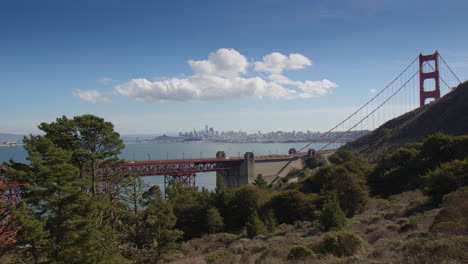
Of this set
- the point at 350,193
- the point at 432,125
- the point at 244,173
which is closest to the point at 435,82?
the point at 432,125

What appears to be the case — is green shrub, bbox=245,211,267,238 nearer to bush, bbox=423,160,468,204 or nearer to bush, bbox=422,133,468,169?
bush, bbox=423,160,468,204

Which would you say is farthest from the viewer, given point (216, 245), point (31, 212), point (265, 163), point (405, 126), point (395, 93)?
point (395, 93)

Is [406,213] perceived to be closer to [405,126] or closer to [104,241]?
[104,241]

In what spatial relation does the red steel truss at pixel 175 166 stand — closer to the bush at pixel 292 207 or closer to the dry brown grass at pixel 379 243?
the bush at pixel 292 207

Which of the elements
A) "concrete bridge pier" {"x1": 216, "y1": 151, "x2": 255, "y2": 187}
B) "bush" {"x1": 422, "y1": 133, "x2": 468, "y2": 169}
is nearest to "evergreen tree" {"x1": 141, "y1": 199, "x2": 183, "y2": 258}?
"bush" {"x1": 422, "y1": 133, "x2": 468, "y2": 169}

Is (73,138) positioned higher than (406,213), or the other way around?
(73,138)

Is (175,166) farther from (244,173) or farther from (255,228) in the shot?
(255,228)

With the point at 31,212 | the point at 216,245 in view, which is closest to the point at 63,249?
the point at 31,212
